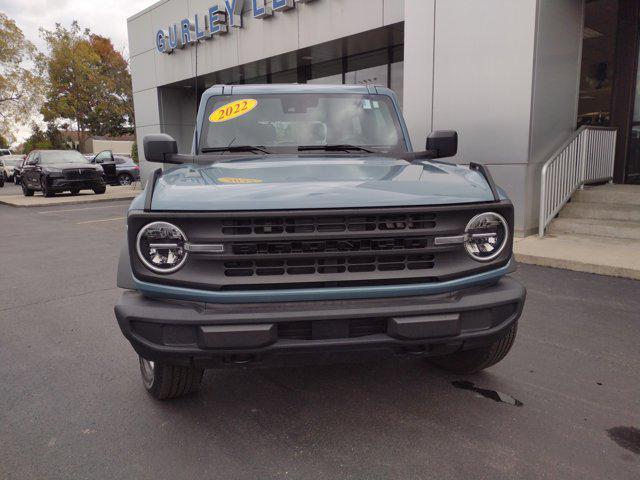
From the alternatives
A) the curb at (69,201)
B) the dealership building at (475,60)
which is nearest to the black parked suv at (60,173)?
the curb at (69,201)

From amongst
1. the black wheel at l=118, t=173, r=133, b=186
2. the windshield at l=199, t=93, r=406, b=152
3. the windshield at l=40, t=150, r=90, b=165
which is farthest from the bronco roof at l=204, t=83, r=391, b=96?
the black wheel at l=118, t=173, r=133, b=186

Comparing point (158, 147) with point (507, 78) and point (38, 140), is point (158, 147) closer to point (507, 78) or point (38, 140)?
point (507, 78)

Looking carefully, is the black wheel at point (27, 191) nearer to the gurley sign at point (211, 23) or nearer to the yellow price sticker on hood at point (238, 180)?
the gurley sign at point (211, 23)

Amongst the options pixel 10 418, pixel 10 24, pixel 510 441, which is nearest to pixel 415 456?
pixel 510 441

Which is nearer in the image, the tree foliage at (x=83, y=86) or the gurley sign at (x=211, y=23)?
the gurley sign at (x=211, y=23)

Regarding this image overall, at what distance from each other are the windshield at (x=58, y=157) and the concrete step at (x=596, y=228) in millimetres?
16772

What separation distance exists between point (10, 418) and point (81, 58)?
46.0 meters

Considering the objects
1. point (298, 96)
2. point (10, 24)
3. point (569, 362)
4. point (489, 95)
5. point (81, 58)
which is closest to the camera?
point (569, 362)

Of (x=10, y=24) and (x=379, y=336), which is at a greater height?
(x=10, y=24)

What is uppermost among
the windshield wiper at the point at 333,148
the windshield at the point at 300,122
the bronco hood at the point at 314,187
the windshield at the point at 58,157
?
the windshield at the point at 300,122

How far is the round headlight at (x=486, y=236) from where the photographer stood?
8.14 ft

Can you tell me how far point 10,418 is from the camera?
284 centimetres

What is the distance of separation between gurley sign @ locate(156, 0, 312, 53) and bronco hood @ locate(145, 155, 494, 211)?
10907mm

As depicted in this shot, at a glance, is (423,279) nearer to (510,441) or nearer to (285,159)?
(510,441)
